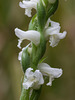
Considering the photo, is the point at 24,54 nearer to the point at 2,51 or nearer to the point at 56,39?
the point at 56,39

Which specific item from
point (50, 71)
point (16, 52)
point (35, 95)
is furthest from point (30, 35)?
point (16, 52)

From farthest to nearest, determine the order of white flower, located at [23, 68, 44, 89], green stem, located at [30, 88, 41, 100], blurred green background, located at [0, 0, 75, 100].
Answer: blurred green background, located at [0, 0, 75, 100], green stem, located at [30, 88, 41, 100], white flower, located at [23, 68, 44, 89]

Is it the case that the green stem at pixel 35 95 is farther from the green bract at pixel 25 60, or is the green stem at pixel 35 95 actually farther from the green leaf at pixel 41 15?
the green leaf at pixel 41 15

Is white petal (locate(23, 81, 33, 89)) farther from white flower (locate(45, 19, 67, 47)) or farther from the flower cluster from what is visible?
white flower (locate(45, 19, 67, 47))

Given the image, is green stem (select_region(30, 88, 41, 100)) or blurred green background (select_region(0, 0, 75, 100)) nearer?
green stem (select_region(30, 88, 41, 100))

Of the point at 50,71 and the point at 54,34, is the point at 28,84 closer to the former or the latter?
the point at 50,71

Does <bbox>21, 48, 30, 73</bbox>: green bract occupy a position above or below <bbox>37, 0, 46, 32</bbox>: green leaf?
below

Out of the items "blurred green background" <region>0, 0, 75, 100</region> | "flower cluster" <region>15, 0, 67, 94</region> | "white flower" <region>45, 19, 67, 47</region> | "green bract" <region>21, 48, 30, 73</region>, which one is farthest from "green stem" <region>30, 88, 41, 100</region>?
"blurred green background" <region>0, 0, 75, 100</region>

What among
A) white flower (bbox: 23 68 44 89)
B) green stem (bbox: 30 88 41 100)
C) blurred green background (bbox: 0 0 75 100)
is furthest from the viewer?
blurred green background (bbox: 0 0 75 100)

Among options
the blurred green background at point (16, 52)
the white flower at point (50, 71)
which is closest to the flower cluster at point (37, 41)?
the white flower at point (50, 71)
